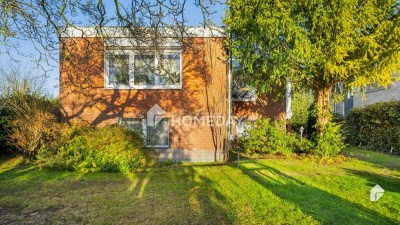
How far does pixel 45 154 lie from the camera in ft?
30.9

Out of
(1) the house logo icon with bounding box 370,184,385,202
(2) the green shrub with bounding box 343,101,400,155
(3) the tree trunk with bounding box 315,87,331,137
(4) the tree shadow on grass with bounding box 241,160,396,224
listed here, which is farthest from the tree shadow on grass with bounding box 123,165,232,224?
(2) the green shrub with bounding box 343,101,400,155

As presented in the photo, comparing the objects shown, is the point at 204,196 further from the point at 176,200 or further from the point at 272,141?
the point at 272,141

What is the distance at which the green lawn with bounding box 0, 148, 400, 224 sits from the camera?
472 cm

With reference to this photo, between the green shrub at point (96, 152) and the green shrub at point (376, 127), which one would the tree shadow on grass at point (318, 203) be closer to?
the green shrub at point (96, 152)

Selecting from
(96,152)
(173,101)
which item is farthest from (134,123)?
(96,152)

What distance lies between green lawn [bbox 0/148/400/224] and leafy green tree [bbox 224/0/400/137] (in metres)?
3.48

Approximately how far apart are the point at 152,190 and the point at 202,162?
5.45m

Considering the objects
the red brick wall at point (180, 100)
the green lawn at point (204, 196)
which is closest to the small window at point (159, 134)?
the red brick wall at point (180, 100)

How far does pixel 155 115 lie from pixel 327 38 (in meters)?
7.50

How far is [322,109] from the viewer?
11.2 metres

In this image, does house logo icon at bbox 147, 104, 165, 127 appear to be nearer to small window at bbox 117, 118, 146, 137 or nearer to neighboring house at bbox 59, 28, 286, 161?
neighboring house at bbox 59, 28, 286, 161

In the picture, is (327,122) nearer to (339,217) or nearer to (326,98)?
(326,98)

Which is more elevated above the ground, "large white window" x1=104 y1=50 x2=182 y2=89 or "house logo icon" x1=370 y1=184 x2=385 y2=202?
"large white window" x1=104 y1=50 x2=182 y2=89

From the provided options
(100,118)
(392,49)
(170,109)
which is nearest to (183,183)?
(170,109)
